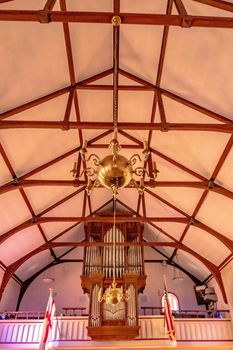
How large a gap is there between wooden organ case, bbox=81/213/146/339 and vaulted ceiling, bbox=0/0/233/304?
2.19 m

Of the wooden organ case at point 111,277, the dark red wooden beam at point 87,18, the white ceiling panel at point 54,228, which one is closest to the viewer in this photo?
the dark red wooden beam at point 87,18

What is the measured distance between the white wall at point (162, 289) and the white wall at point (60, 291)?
2798mm

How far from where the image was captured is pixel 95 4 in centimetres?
549

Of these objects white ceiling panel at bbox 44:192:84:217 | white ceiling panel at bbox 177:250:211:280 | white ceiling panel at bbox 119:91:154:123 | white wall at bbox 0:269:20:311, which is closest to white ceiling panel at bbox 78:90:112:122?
white ceiling panel at bbox 119:91:154:123

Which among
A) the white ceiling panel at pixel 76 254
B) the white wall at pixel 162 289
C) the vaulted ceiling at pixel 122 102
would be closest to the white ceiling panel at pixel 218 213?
the vaulted ceiling at pixel 122 102

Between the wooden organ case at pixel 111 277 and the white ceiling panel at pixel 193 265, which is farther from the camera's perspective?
the white ceiling panel at pixel 193 265

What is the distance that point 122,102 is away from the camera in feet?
25.1

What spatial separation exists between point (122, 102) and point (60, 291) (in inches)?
367

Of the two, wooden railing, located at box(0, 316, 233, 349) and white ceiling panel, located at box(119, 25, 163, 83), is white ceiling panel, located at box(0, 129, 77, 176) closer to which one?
white ceiling panel, located at box(119, 25, 163, 83)

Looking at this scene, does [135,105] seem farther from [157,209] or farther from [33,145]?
[157,209]

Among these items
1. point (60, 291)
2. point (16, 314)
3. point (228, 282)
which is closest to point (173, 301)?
point (228, 282)

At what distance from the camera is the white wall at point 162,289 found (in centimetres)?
1280

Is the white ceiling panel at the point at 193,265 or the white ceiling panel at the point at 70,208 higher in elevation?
the white ceiling panel at the point at 70,208

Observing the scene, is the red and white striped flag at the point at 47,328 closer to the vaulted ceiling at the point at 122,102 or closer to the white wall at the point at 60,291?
the vaulted ceiling at the point at 122,102
